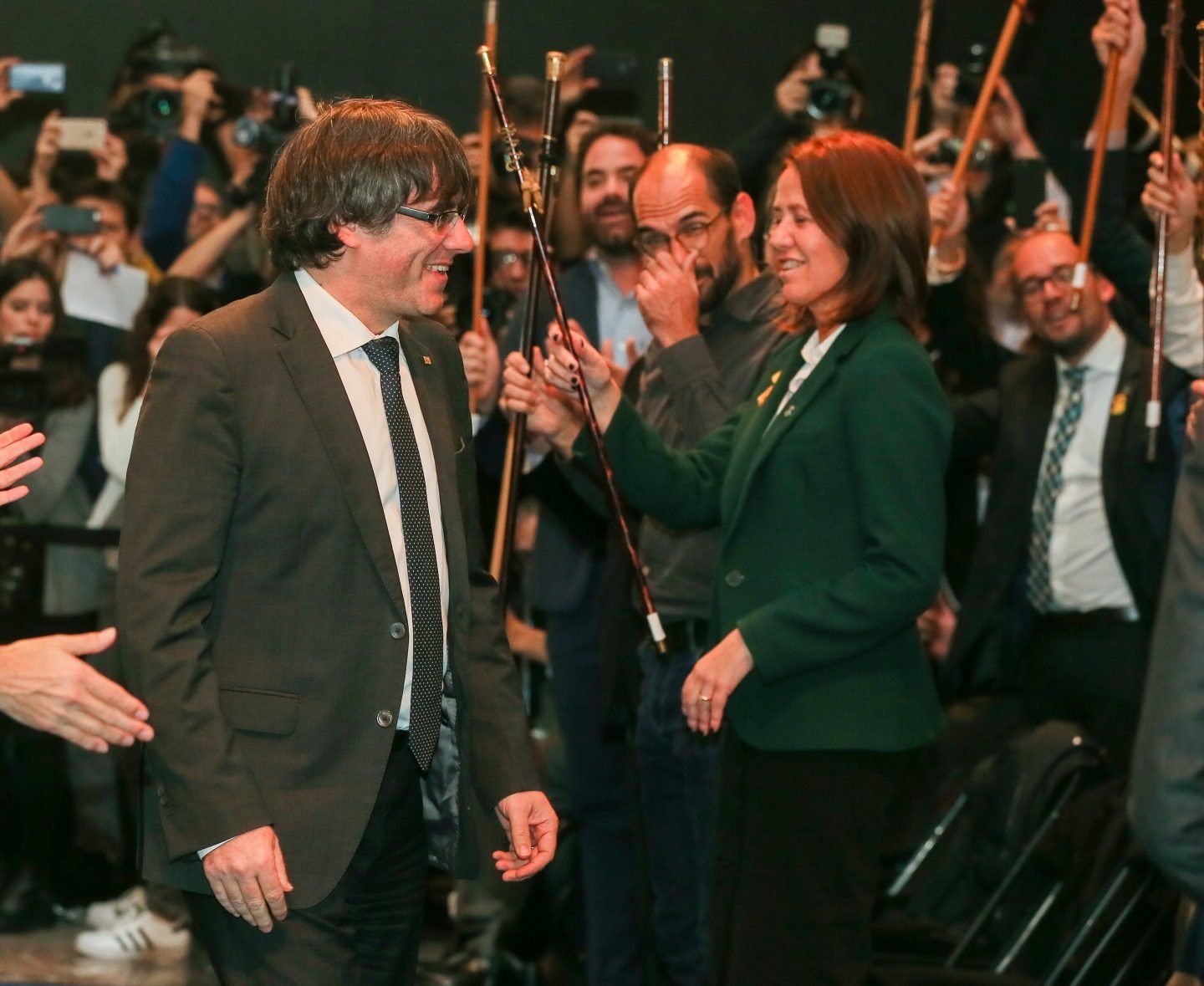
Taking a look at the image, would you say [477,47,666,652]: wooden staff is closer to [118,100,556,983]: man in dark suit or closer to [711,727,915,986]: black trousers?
[711,727,915,986]: black trousers

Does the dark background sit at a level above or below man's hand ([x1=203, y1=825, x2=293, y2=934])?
above

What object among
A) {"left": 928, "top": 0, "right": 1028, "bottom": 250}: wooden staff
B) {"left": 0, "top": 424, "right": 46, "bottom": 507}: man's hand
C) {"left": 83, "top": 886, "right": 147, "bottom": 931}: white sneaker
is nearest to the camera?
{"left": 0, "top": 424, "right": 46, "bottom": 507}: man's hand

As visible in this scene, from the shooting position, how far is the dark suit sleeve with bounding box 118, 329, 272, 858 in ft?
6.12

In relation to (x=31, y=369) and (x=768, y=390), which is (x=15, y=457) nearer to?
(x=768, y=390)

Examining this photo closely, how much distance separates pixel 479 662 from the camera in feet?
7.22

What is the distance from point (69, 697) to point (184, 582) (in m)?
0.18

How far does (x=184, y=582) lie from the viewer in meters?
1.89

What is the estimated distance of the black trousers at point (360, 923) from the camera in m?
1.95

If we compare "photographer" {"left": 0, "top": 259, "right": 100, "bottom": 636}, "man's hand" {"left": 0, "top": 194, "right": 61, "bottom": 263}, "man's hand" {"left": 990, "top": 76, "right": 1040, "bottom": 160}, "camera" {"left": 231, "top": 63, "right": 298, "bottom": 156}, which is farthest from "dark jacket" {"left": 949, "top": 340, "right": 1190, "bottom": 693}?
"man's hand" {"left": 0, "top": 194, "right": 61, "bottom": 263}

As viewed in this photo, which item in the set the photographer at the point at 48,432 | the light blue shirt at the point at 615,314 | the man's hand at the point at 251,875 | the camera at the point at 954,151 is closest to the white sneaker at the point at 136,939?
the photographer at the point at 48,432

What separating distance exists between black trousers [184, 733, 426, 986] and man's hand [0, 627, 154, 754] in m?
0.23

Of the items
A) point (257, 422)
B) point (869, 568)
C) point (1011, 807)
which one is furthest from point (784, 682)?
point (1011, 807)

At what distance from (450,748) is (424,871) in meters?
0.17

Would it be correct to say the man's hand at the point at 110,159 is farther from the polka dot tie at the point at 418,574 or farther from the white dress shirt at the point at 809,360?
the polka dot tie at the point at 418,574
